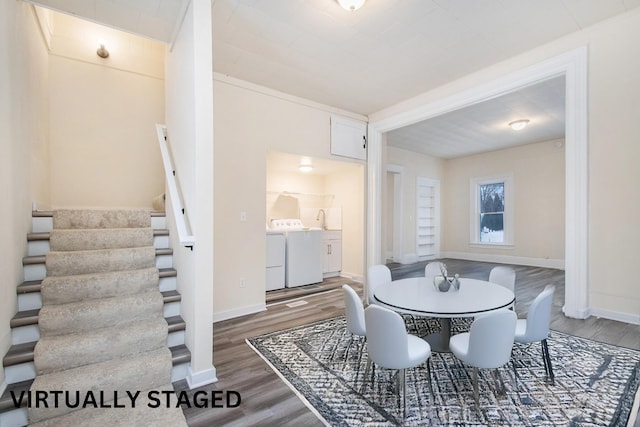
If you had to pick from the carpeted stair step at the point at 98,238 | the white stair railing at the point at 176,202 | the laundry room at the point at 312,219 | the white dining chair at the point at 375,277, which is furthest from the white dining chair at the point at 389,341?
the laundry room at the point at 312,219

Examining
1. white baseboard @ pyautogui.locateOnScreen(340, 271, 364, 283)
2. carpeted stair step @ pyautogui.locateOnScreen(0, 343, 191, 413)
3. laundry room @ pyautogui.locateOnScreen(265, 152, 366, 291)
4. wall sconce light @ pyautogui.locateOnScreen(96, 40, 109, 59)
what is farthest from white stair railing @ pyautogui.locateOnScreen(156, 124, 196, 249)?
white baseboard @ pyautogui.locateOnScreen(340, 271, 364, 283)

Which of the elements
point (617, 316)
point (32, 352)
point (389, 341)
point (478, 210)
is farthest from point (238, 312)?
point (478, 210)

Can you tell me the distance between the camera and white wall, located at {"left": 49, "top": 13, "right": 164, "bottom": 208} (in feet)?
12.0

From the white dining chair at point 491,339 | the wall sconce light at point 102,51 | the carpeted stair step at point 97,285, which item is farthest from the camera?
the wall sconce light at point 102,51

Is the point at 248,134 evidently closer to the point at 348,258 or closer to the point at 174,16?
the point at 174,16

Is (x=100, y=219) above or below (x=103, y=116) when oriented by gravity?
below

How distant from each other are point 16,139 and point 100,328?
1586mm

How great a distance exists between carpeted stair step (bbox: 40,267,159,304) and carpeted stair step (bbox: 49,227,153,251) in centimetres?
37

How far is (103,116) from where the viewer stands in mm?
3941

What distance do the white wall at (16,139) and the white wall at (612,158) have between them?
15.9ft

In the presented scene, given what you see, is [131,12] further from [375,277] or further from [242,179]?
[375,277]

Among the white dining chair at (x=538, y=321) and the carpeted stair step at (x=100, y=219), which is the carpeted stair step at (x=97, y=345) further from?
the white dining chair at (x=538, y=321)

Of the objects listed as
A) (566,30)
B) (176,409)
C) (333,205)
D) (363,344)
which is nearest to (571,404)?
(363,344)

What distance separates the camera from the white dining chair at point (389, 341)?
1.69m
